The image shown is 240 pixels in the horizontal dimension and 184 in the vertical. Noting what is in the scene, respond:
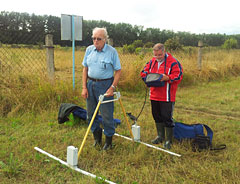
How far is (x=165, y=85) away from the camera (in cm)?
354

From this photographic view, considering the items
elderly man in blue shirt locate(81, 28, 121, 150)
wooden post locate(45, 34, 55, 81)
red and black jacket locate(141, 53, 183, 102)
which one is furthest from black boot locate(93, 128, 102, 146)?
wooden post locate(45, 34, 55, 81)

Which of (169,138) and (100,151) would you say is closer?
(100,151)

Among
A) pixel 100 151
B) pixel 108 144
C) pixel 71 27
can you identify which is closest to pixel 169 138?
pixel 108 144

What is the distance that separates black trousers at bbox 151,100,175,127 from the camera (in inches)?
141

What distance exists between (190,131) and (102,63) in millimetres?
1874

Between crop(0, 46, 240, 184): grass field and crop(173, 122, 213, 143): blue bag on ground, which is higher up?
crop(173, 122, 213, 143): blue bag on ground

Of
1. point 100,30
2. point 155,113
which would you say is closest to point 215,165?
point 155,113

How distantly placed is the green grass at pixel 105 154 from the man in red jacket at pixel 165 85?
0.48m

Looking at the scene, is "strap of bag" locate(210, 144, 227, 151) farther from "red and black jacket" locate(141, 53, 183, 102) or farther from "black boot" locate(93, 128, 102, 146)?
"black boot" locate(93, 128, 102, 146)

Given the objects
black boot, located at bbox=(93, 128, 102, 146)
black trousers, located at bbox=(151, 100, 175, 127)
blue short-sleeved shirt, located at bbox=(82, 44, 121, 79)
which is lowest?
black boot, located at bbox=(93, 128, 102, 146)

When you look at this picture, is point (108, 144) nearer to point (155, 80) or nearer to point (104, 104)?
point (104, 104)

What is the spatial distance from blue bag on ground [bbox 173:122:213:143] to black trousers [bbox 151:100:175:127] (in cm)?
27

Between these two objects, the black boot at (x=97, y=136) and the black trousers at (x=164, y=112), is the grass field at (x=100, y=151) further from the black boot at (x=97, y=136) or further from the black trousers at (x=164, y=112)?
the black trousers at (x=164, y=112)

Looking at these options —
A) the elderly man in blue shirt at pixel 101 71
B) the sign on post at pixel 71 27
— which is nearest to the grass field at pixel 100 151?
the elderly man in blue shirt at pixel 101 71
